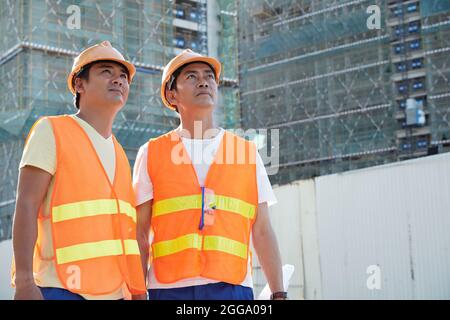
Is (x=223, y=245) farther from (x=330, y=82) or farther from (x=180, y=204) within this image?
(x=330, y=82)

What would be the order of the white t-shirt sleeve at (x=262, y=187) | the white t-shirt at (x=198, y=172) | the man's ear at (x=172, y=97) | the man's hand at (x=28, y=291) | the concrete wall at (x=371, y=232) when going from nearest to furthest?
the man's hand at (x=28, y=291), the white t-shirt at (x=198, y=172), the white t-shirt sleeve at (x=262, y=187), the man's ear at (x=172, y=97), the concrete wall at (x=371, y=232)

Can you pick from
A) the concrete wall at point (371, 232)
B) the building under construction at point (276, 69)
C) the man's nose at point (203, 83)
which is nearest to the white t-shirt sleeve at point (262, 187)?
the man's nose at point (203, 83)

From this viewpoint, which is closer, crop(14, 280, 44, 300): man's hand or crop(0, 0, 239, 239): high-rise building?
crop(14, 280, 44, 300): man's hand

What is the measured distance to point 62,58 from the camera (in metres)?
23.5

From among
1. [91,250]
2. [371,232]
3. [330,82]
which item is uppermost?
[330,82]

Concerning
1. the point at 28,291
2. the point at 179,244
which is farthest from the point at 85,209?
the point at 179,244

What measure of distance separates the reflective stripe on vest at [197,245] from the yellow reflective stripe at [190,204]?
0.38 ft

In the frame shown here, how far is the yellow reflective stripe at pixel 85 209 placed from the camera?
2375 mm

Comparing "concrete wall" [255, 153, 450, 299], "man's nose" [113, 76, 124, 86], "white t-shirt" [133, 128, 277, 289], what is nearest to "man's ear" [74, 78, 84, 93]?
"man's nose" [113, 76, 124, 86]

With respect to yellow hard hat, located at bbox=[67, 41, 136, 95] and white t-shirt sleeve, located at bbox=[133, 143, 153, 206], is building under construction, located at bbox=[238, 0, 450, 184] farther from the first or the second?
yellow hard hat, located at bbox=[67, 41, 136, 95]

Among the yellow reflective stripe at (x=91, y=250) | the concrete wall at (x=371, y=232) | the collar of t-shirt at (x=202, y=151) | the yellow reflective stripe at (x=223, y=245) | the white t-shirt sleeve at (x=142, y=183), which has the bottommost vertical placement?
the yellow reflective stripe at (x=91, y=250)

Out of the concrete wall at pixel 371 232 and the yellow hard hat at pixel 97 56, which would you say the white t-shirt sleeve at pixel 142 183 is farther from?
the concrete wall at pixel 371 232

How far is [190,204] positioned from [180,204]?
0.13ft

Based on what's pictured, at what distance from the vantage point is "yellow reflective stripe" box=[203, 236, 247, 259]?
2.73 meters
